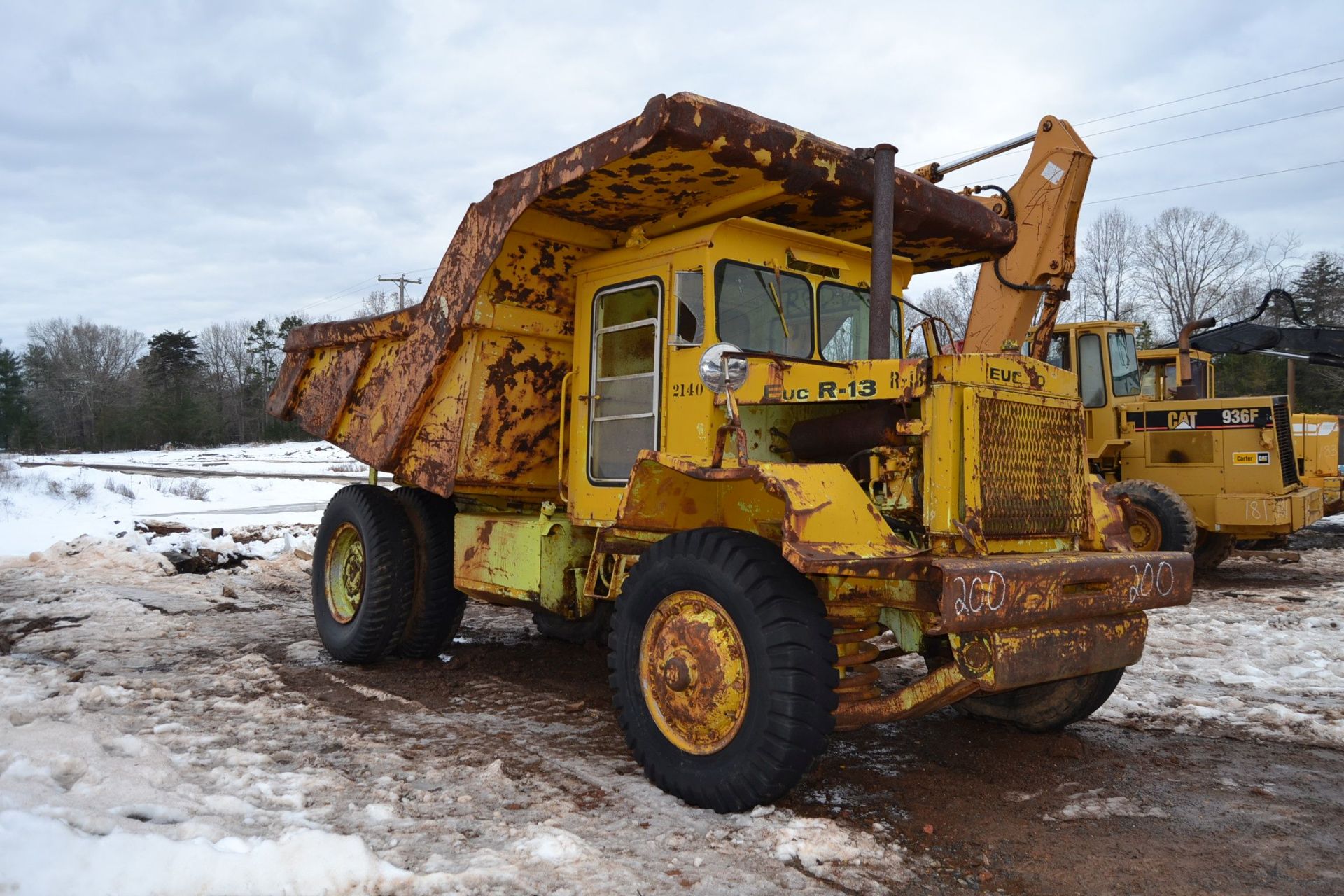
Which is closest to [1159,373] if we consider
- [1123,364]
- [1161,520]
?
[1123,364]

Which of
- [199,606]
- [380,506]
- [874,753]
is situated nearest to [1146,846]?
[874,753]

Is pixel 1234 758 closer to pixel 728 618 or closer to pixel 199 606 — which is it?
pixel 728 618

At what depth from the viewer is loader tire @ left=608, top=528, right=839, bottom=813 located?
144 inches

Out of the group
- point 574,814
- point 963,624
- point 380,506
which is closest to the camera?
point 963,624

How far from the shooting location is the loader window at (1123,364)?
11.4 metres

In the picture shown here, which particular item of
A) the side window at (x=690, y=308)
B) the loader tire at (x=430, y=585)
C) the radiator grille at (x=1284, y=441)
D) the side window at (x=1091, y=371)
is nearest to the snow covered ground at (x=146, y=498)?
the loader tire at (x=430, y=585)

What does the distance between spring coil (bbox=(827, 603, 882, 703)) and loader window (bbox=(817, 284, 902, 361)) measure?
1568mm

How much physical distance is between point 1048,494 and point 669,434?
1.87 m

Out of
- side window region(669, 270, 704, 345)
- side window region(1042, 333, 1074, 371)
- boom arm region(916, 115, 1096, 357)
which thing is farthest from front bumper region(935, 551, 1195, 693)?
side window region(1042, 333, 1074, 371)

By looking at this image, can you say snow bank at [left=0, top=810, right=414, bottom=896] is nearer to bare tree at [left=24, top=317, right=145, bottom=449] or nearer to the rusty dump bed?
the rusty dump bed

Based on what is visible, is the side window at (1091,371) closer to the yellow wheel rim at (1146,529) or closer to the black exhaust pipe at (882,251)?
the yellow wheel rim at (1146,529)

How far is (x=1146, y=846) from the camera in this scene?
360cm

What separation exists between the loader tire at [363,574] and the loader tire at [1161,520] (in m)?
7.48

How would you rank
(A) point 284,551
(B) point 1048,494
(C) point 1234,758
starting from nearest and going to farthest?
(B) point 1048,494
(C) point 1234,758
(A) point 284,551
